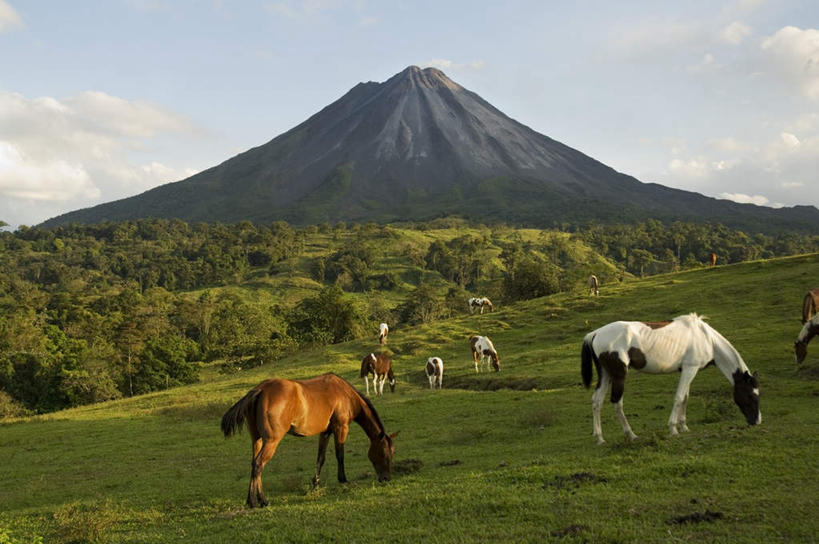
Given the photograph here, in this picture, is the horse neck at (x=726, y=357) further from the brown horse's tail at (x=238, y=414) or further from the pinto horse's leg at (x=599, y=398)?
the brown horse's tail at (x=238, y=414)

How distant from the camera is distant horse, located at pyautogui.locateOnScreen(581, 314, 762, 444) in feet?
33.4

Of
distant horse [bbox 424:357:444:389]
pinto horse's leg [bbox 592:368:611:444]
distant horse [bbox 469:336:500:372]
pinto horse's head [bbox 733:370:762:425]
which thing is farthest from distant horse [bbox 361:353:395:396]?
pinto horse's head [bbox 733:370:762:425]

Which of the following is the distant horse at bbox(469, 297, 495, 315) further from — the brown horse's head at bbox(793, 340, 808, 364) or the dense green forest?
the brown horse's head at bbox(793, 340, 808, 364)

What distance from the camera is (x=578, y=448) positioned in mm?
10523

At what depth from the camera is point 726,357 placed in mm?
10570

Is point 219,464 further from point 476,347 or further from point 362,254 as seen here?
point 362,254

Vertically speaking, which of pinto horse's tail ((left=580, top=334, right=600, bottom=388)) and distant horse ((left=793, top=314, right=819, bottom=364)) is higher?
pinto horse's tail ((left=580, top=334, right=600, bottom=388))

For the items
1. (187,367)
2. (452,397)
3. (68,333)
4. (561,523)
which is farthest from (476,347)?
(68,333)

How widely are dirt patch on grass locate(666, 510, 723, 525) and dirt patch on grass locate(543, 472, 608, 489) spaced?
159cm

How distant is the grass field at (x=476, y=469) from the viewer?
6.25 metres

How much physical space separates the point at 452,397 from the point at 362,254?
83.7 meters

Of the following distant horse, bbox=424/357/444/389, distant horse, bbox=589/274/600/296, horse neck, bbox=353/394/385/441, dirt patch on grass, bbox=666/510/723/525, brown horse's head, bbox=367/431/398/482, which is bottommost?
distant horse, bbox=424/357/444/389

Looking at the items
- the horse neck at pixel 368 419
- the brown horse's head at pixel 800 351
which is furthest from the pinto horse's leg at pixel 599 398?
the brown horse's head at pixel 800 351

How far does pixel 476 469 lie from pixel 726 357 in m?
5.35
